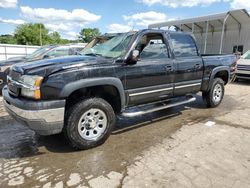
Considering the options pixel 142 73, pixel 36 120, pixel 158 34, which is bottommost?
pixel 36 120

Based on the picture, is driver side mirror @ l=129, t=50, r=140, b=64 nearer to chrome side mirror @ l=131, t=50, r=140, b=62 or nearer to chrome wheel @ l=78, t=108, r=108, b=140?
chrome side mirror @ l=131, t=50, r=140, b=62

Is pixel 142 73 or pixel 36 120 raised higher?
pixel 142 73

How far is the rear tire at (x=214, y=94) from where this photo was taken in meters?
6.75

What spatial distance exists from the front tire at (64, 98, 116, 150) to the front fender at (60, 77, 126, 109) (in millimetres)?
282

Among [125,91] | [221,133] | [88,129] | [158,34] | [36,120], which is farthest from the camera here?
[158,34]

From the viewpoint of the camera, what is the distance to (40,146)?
4.25 metres

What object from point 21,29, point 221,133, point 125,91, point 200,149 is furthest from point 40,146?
point 21,29

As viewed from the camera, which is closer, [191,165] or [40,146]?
[191,165]

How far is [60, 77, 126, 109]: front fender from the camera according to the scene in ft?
12.0

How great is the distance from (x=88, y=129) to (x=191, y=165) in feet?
5.51

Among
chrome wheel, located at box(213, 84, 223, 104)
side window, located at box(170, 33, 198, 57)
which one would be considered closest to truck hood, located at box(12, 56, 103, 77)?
side window, located at box(170, 33, 198, 57)

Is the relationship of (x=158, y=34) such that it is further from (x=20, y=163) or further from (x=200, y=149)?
(x=20, y=163)

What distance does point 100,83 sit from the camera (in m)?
4.02

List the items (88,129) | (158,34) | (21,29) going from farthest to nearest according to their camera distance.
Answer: (21,29) < (158,34) < (88,129)
